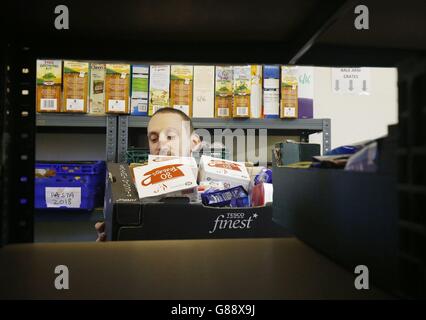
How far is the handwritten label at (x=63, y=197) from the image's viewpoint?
72.1 inches

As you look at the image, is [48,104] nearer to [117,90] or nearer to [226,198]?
[117,90]

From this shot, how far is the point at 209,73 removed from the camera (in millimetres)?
1872

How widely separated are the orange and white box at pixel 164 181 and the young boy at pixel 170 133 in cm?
85

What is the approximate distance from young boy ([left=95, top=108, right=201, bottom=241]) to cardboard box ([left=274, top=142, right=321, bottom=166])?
798 mm

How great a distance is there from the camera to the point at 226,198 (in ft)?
2.62

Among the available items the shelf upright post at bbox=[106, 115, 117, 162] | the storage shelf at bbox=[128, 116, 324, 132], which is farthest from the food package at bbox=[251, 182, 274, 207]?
the shelf upright post at bbox=[106, 115, 117, 162]

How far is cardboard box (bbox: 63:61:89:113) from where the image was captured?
1.83 metres

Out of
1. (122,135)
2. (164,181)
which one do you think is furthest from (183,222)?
(122,135)

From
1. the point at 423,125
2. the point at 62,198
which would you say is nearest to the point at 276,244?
the point at 423,125

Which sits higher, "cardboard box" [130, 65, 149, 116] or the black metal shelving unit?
"cardboard box" [130, 65, 149, 116]

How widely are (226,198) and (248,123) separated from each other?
1.14m

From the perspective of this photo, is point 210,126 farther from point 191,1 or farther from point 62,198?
point 191,1

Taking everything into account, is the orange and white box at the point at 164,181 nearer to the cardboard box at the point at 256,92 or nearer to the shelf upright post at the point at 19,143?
the shelf upright post at the point at 19,143

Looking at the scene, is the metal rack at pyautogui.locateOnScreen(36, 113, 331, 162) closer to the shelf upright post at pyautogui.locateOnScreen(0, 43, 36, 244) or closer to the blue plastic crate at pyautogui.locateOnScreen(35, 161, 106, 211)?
the blue plastic crate at pyautogui.locateOnScreen(35, 161, 106, 211)
